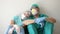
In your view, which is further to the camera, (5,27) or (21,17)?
(5,27)

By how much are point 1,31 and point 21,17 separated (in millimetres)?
290

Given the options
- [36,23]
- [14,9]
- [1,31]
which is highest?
[14,9]

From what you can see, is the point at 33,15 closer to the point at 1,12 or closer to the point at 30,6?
the point at 30,6

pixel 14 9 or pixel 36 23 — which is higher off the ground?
pixel 14 9

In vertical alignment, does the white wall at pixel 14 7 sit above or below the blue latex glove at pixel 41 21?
above

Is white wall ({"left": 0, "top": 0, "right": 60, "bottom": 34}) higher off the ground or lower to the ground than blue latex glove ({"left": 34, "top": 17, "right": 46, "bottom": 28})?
higher

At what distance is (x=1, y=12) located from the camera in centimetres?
170

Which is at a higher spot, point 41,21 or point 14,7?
point 14,7

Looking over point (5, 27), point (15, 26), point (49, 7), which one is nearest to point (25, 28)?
point (15, 26)

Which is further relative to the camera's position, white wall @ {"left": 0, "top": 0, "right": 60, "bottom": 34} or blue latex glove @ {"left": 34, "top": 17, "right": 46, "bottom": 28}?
white wall @ {"left": 0, "top": 0, "right": 60, "bottom": 34}

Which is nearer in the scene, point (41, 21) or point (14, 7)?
point (41, 21)

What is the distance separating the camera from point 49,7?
1739 mm

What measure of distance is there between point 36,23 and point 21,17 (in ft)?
0.59

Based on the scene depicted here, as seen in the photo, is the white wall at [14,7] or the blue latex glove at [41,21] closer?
the blue latex glove at [41,21]
